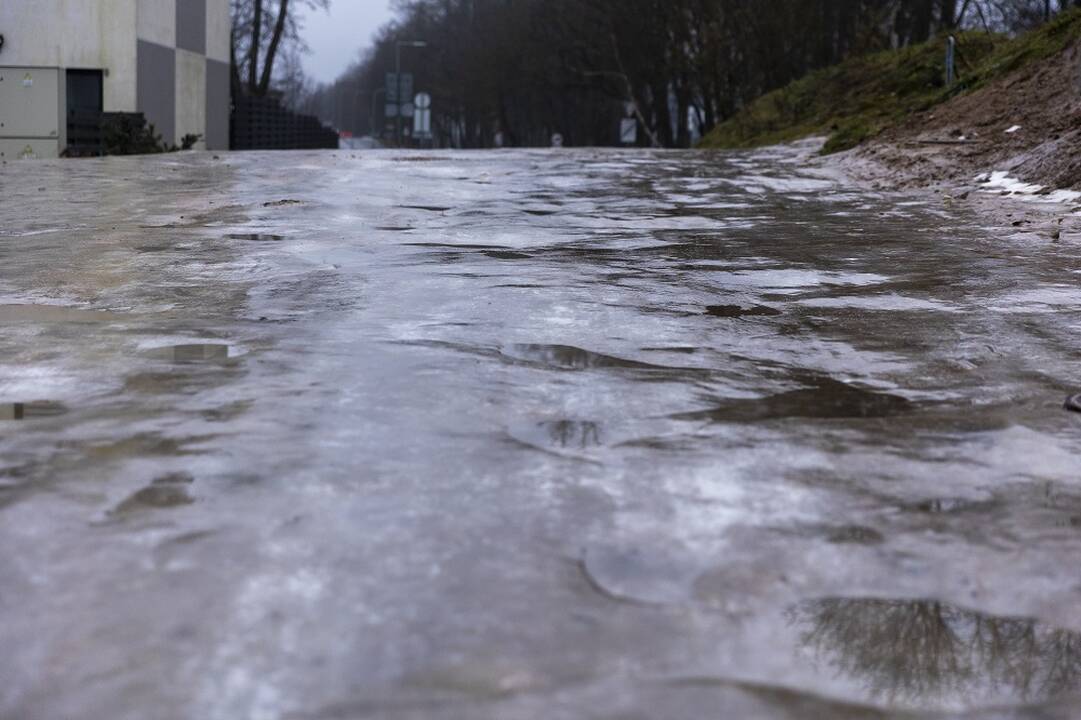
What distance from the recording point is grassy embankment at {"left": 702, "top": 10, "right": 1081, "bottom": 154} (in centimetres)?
1409

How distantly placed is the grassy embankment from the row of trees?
1494 mm

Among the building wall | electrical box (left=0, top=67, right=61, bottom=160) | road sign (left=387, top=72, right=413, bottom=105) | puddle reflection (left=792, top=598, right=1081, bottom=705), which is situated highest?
road sign (left=387, top=72, right=413, bottom=105)

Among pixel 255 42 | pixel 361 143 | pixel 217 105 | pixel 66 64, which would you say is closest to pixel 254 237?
pixel 66 64

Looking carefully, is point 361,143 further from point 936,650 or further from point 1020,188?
point 936,650

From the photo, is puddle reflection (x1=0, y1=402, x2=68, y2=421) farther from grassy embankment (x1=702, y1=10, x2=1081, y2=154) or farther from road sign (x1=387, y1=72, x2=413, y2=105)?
road sign (x1=387, y1=72, x2=413, y2=105)

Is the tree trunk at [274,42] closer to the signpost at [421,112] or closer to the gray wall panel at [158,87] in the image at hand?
the gray wall panel at [158,87]

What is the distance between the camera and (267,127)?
37688mm

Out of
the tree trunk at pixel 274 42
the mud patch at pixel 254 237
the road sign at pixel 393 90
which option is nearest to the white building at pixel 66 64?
the tree trunk at pixel 274 42

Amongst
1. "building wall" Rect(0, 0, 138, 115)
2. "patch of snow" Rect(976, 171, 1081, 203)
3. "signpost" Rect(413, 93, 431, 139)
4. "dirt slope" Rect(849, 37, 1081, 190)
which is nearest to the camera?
"patch of snow" Rect(976, 171, 1081, 203)

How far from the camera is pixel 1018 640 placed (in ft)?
6.35

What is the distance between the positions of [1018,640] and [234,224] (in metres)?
6.48

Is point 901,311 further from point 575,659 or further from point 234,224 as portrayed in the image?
point 234,224

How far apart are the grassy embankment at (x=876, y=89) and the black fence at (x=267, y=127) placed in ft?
45.5

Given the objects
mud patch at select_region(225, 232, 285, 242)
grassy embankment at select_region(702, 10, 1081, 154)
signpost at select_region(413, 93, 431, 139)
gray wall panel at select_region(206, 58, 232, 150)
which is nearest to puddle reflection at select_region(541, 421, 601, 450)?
mud patch at select_region(225, 232, 285, 242)
